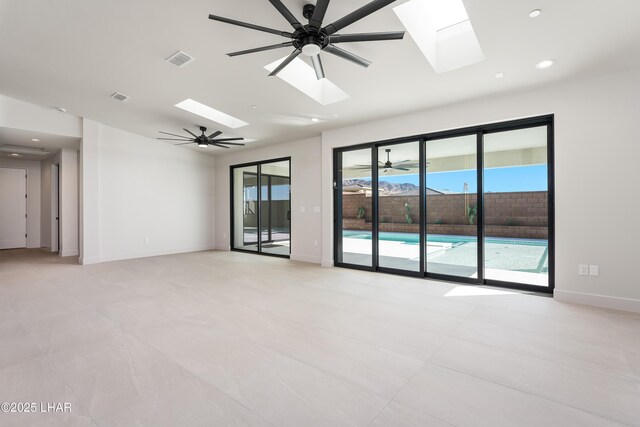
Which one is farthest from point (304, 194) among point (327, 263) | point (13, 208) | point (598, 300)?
point (13, 208)

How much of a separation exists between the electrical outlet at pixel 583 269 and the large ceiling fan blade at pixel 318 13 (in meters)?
4.22

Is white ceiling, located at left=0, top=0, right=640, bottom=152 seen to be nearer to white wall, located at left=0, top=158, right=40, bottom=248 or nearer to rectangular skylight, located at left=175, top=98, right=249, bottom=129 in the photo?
rectangular skylight, located at left=175, top=98, right=249, bottom=129

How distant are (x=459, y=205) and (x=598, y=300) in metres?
2.03

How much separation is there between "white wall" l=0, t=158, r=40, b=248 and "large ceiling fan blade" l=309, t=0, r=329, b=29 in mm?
10721

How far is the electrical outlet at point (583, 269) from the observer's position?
3647 millimetres

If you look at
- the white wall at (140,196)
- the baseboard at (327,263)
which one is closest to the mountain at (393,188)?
the baseboard at (327,263)

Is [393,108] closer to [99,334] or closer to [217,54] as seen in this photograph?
[217,54]

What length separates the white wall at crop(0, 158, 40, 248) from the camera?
28.5 ft

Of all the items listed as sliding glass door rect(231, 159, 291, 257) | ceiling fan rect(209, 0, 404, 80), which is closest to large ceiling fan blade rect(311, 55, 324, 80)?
ceiling fan rect(209, 0, 404, 80)

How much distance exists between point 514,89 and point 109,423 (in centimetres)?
536

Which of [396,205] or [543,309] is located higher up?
[396,205]

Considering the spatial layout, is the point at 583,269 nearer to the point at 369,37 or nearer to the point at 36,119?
the point at 369,37

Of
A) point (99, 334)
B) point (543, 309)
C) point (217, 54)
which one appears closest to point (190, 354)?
point (99, 334)

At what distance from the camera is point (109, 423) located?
5.21ft
